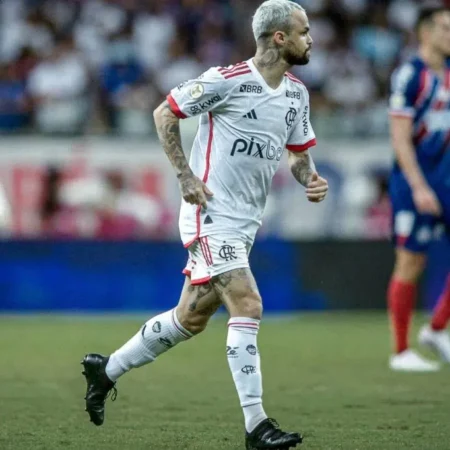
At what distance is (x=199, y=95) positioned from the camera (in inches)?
231

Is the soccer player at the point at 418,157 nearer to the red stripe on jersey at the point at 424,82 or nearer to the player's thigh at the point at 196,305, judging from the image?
the red stripe on jersey at the point at 424,82

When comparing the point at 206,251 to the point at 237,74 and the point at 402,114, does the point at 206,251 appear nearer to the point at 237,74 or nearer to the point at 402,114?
the point at 237,74

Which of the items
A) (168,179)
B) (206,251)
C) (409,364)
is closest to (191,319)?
(206,251)

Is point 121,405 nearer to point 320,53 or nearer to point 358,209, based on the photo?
point 358,209

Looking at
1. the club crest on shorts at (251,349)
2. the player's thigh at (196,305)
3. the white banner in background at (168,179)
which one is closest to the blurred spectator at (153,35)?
the white banner in background at (168,179)

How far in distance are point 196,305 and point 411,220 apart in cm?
319

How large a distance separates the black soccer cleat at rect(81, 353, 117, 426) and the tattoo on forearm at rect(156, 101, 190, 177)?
1.13 m

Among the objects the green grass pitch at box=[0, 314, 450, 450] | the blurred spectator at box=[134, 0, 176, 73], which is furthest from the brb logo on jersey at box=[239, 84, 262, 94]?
the blurred spectator at box=[134, 0, 176, 73]

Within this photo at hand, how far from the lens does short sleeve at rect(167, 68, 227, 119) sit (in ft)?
19.3

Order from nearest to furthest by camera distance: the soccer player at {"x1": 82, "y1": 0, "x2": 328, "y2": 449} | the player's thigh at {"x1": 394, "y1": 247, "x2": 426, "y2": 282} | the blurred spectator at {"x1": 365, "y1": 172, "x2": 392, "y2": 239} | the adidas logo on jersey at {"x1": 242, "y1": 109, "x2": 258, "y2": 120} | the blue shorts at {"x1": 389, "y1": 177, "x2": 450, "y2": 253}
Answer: the soccer player at {"x1": 82, "y1": 0, "x2": 328, "y2": 449} → the adidas logo on jersey at {"x1": 242, "y1": 109, "x2": 258, "y2": 120} → the blue shorts at {"x1": 389, "y1": 177, "x2": 450, "y2": 253} → the player's thigh at {"x1": 394, "y1": 247, "x2": 426, "y2": 282} → the blurred spectator at {"x1": 365, "y1": 172, "x2": 392, "y2": 239}

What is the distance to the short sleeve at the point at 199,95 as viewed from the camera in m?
5.88

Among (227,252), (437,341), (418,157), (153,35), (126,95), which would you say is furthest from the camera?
(153,35)

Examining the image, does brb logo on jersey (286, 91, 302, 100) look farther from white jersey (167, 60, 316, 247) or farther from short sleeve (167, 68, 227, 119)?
short sleeve (167, 68, 227, 119)

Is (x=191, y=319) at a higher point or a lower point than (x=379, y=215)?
higher
